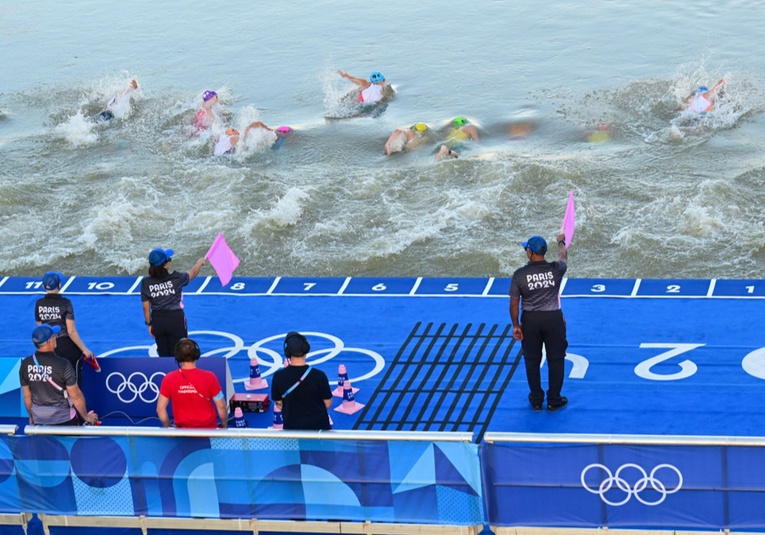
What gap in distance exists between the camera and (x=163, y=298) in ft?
33.8

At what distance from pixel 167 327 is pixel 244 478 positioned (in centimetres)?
296

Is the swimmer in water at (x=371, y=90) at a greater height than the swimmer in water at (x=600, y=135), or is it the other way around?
Result: the swimmer in water at (x=371, y=90)

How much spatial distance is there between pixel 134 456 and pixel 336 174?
42.1 feet

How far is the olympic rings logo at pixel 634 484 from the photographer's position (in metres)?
7.15

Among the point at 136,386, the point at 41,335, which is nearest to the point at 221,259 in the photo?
the point at 136,386

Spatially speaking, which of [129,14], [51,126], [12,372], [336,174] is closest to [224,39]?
[129,14]

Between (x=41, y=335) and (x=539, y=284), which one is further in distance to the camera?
(x=539, y=284)

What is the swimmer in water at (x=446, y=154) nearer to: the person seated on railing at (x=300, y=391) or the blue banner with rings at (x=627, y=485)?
the person seated on railing at (x=300, y=391)

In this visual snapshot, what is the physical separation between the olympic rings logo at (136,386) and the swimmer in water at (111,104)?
1494cm

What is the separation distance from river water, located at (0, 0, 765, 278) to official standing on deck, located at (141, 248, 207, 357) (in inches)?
206

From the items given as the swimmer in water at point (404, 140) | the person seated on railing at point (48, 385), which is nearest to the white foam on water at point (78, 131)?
the swimmer in water at point (404, 140)

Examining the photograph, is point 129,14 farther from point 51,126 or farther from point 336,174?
point 336,174

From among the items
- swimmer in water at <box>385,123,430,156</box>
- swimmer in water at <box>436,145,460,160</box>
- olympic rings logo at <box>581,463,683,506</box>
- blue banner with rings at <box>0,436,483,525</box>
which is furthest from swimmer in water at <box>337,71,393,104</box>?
olympic rings logo at <box>581,463,683,506</box>

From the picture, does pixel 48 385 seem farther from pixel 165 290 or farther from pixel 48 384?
pixel 165 290
